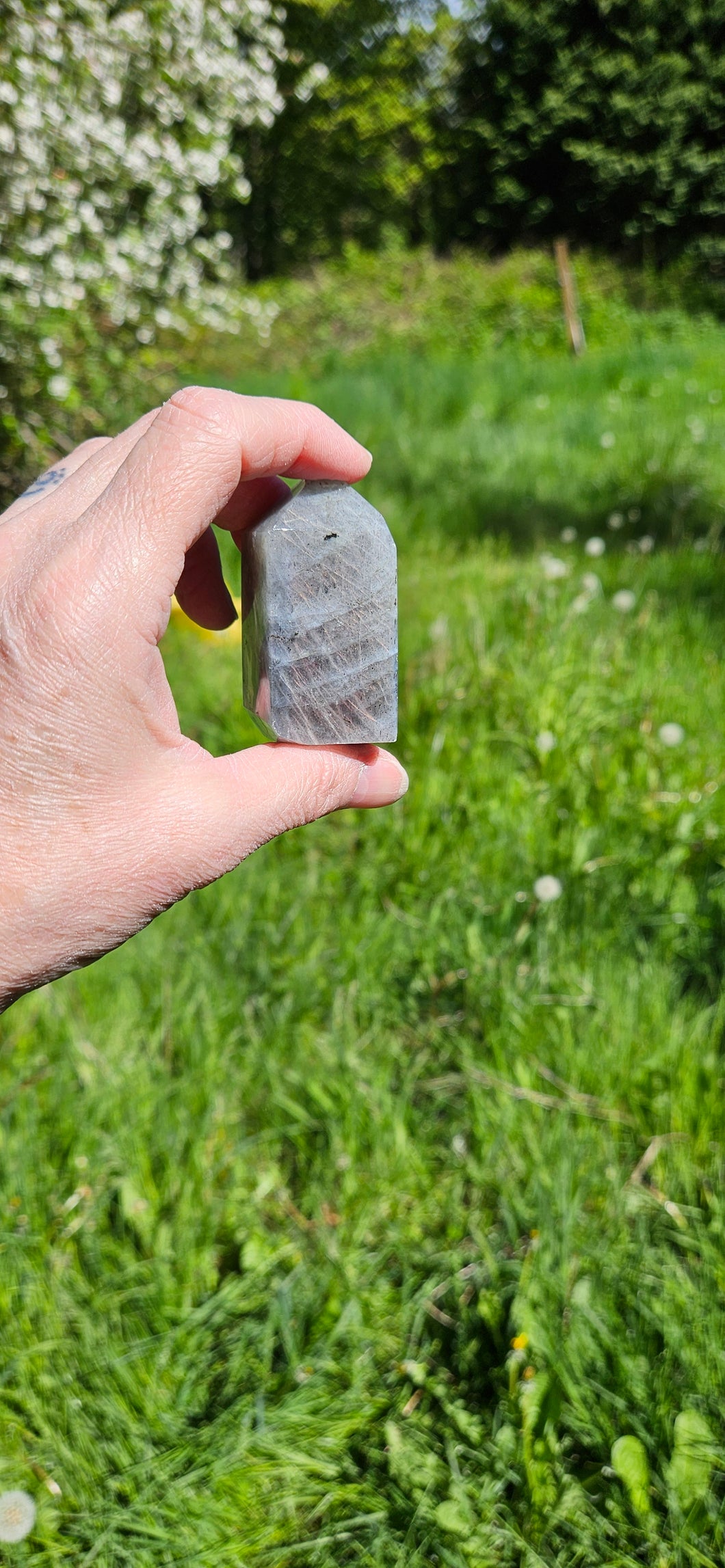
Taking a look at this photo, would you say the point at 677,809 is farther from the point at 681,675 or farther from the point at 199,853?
the point at 199,853

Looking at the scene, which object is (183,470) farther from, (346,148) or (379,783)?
(346,148)

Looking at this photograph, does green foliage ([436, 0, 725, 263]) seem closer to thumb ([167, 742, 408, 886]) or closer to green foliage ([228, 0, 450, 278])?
green foliage ([228, 0, 450, 278])

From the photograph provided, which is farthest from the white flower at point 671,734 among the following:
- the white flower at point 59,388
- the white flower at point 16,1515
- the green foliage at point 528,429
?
the white flower at point 59,388

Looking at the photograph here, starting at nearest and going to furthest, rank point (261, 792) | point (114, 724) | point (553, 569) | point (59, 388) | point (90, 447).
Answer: point (114, 724)
point (261, 792)
point (90, 447)
point (553, 569)
point (59, 388)

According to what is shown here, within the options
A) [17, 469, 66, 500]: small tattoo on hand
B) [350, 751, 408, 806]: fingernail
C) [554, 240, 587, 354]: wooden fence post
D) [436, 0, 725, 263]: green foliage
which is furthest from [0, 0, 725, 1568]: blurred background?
[436, 0, 725, 263]: green foliage

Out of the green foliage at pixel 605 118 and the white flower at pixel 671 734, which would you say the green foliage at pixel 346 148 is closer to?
the green foliage at pixel 605 118

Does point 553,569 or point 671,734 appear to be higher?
point 553,569

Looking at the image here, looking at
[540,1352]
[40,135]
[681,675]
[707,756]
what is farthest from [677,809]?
[40,135]

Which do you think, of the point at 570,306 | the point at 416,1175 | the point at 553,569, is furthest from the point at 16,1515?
the point at 570,306
